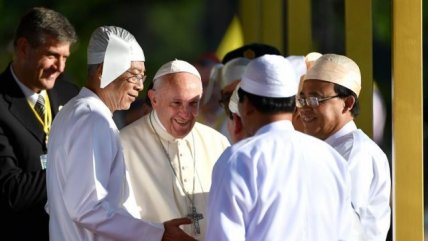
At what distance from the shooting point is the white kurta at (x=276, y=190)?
5.45 m

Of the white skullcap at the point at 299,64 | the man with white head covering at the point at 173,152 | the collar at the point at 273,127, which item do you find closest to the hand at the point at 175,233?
the man with white head covering at the point at 173,152

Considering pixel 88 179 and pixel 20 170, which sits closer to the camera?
pixel 88 179

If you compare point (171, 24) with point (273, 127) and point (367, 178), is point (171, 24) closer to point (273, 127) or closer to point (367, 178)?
point (367, 178)

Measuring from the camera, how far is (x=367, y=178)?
21.2 feet

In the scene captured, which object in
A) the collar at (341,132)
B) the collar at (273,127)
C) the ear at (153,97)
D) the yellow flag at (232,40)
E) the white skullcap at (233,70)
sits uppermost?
the collar at (273,127)

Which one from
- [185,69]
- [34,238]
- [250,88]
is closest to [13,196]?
[34,238]

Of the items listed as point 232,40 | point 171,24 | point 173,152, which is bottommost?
point 171,24

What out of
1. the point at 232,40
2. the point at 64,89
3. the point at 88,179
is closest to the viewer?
the point at 88,179

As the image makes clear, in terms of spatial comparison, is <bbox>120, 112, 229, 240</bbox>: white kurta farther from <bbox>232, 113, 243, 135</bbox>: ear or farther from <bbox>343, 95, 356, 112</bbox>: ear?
<bbox>232, 113, 243, 135</bbox>: ear

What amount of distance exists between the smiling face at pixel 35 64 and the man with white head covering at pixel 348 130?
4.02 ft

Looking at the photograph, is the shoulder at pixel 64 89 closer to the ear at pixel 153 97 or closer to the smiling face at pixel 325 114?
the ear at pixel 153 97

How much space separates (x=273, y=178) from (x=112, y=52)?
1.22 m

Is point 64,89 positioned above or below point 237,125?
below

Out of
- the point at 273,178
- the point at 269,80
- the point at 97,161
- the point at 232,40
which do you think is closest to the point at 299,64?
the point at 97,161
